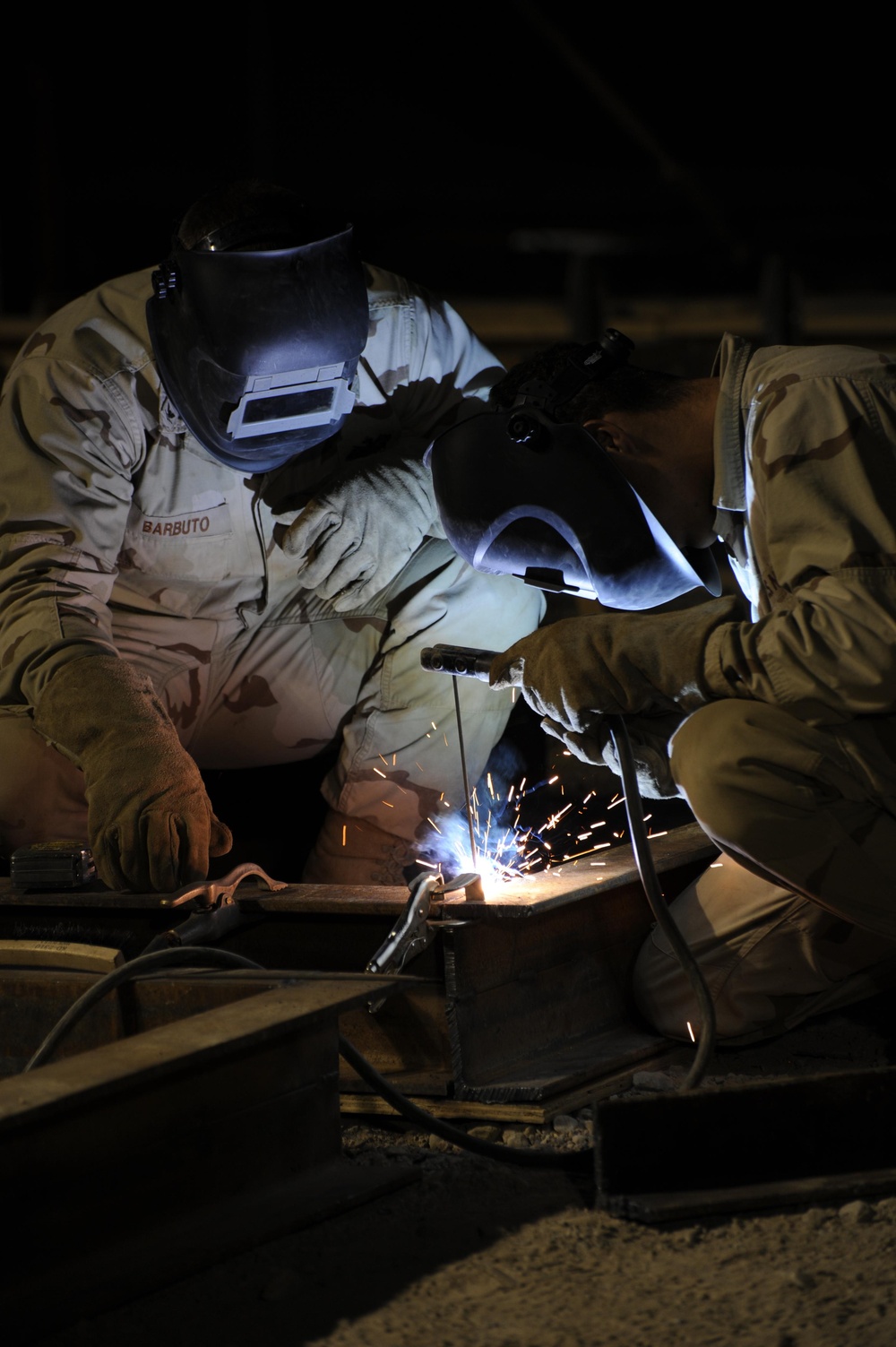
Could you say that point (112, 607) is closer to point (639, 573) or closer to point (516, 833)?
point (516, 833)

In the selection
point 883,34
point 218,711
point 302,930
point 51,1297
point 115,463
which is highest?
point 883,34

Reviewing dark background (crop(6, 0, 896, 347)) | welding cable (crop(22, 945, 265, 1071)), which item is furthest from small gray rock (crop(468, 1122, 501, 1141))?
dark background (crop(6, 0, 896, 347))

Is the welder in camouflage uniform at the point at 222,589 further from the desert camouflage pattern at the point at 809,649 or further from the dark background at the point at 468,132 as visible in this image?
the dark background at the point at 468,132

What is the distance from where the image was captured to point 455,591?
3.30 m

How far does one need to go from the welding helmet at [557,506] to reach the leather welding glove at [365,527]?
1.81 ft

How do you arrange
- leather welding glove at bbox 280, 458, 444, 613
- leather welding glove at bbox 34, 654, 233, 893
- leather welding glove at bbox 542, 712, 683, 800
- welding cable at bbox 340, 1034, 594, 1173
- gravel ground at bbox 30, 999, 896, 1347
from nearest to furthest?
gravel ground at bbox 30, 999, 896, 1347, welding cable at bbox 340, 1034, 594, 1173, leather welding glove at bbox 542, 712, 683, 800, leather welding glove at bbox 34, 654, 233, 893, leather welding glove at bbox 280, 458, 444, 613

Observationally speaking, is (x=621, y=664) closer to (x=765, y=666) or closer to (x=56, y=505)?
(x=765, y=666)

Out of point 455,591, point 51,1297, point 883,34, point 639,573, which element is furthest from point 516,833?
point 883,34

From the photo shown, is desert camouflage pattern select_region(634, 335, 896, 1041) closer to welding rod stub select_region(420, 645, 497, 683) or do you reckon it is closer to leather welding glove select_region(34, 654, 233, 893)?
welding rod stub select_region(420, 645, 497, 683)

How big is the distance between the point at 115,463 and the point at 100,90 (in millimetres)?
4825

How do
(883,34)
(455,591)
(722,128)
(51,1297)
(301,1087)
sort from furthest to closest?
(722,128)
(883,34)
(455,591)
(301,1087)
(51,1297)

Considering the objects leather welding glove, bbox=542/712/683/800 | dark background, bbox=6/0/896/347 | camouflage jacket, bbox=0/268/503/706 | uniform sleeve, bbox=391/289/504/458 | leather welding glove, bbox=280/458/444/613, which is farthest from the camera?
dark background, bbox=6/0/896/347

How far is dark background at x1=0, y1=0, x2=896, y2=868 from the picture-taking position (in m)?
6.16

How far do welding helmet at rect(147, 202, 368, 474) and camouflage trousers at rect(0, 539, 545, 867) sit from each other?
519 mm
